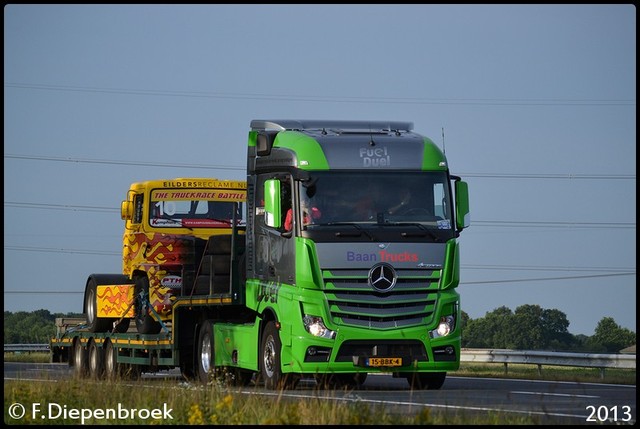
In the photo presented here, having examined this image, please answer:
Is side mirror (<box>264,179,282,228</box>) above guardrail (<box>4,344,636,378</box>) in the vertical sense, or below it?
above

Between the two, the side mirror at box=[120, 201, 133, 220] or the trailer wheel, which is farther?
the trailer wheel

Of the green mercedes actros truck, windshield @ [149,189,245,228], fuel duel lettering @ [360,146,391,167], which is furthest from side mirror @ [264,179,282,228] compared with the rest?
windshield @ [149,189,245,228]

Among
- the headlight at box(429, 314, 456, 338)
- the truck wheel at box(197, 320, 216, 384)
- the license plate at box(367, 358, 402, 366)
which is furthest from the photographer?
the truck wheel at box(197, 320, 216, 384)

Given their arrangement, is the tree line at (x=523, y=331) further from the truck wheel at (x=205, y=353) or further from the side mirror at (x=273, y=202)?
the side mirror at (x=273, y=202)

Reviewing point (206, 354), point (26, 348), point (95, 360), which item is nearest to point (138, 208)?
point (95, 360)

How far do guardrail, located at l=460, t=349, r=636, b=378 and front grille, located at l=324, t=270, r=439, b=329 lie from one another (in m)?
6.96

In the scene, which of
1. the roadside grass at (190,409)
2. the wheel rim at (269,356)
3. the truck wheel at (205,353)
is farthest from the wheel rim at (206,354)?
the roadside grass at (190,409)

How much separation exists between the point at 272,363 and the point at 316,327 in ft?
3.96

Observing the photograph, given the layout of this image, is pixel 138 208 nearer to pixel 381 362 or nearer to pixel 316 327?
pixel 316 327

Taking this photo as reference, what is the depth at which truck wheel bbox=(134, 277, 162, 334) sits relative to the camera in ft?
90.7

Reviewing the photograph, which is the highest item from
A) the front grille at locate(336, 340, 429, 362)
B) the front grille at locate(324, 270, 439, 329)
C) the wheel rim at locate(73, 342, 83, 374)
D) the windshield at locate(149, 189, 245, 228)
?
the windshield at locate(149, 189, 245, 228)

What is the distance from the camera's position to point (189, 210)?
28.5m

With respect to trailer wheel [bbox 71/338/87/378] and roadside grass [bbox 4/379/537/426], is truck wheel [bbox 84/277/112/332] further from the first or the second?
roadside grass [bbox 4/379/537/426]

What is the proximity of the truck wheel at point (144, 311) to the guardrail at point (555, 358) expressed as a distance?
8.83 metres
